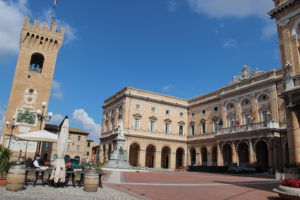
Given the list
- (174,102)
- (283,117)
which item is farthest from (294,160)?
(174,102)

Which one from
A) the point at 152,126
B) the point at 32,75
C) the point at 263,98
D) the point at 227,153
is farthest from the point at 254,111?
the point at 32,75

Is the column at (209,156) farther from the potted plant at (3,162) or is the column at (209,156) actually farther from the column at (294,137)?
the potted plant at (3,162)

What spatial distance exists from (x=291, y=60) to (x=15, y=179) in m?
18.1

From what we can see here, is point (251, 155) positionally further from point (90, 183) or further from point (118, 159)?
point (90, 183)

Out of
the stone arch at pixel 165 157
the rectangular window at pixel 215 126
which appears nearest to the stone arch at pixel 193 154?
the stone arch at pixel 165 157

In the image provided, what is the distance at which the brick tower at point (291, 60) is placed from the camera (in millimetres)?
15701

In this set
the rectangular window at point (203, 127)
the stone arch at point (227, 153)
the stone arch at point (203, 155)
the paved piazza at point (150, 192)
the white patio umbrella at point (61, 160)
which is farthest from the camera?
the rectangular window at point (203, 127)

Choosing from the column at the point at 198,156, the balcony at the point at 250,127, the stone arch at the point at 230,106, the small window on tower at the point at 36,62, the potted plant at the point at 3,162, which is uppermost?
the small window on tower at the point at 36,62

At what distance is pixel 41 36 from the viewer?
4475 centimetres

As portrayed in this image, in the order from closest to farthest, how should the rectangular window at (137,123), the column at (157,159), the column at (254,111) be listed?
the column at (254,111) → the column at (157,159) → the rectangular window at (137,123)

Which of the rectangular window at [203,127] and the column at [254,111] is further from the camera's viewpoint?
the rectangular window at [203,127]

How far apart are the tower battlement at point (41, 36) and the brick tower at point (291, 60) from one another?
123 feet

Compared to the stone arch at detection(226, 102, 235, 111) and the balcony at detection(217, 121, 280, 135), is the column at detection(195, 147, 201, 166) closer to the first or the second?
the balcony at detection(217, 121, 280, 135)

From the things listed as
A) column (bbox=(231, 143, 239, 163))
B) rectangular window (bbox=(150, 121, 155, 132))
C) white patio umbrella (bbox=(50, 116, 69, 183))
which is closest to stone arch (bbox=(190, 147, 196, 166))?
rectangular window (bbox=(150, 121, 155, 132))
